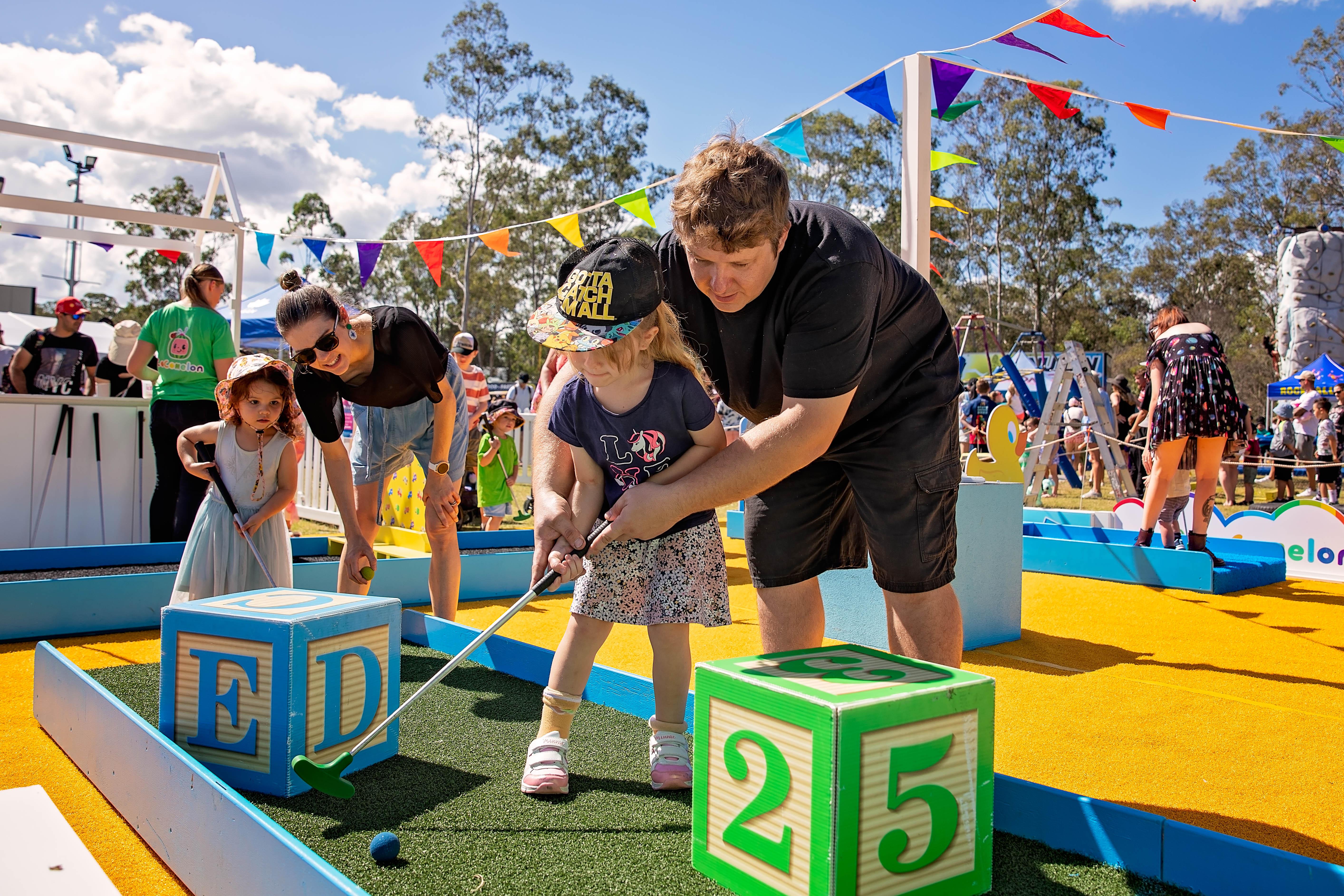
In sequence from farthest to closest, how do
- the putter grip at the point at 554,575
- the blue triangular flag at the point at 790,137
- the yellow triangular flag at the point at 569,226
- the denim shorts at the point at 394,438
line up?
the yellow triangular flag at the point at 569,226
the blue triangular flag at the point at 790,137
the denim shorts at the point at 394,438
the putter grip at the point at 554,575

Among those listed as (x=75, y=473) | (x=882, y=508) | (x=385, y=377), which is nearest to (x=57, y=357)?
(x=75, y=473)

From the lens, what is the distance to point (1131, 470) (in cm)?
1231

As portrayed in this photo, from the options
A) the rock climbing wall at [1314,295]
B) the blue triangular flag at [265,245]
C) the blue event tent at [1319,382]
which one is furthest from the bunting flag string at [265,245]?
the rock climbing wall at [1314,295]

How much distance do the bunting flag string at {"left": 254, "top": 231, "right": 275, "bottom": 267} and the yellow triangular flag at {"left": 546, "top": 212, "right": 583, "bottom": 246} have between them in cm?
243

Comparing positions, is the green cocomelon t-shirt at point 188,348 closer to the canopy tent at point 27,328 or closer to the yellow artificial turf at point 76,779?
the yellow artificial turf at point 76,779

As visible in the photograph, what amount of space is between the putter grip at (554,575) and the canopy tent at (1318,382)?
56.0 feet

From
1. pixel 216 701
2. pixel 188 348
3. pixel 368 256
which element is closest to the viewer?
pixel 216 701

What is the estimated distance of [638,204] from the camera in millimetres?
6488

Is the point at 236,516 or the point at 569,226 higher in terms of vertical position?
the point at 569,226

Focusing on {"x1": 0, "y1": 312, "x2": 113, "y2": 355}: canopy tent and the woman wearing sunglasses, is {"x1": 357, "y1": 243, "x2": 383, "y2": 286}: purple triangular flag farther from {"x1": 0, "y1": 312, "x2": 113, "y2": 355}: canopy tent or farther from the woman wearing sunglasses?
{"x1": 0, "y1": 312, "x2": 113, "y2": 355}: canopy tent

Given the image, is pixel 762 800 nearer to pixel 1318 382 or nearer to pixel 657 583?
pixel 657 583

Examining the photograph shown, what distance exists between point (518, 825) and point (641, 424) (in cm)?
96

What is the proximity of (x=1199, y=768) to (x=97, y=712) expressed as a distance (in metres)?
3.03

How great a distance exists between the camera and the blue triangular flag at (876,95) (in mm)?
4949
